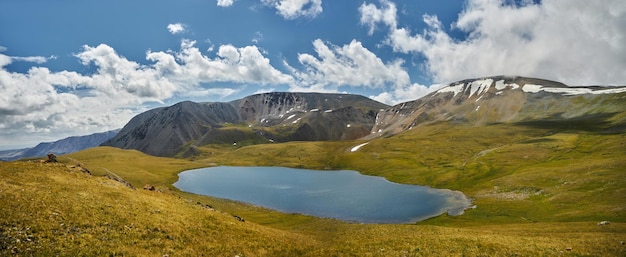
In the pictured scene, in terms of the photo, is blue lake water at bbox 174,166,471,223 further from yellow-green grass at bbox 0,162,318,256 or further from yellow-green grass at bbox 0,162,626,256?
yellow-green grass at bbox 0,162,318,256

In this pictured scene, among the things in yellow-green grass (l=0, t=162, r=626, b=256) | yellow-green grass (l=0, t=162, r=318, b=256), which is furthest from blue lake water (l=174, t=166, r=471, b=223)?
yellow-green grass (l=0, t=162, r=318, b=256)

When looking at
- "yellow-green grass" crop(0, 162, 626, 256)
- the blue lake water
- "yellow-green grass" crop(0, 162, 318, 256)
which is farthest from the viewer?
the blue lake water

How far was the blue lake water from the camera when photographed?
92875 millimetres

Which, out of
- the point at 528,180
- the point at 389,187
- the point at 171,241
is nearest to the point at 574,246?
the point at 171,241

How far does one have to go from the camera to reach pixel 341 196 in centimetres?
12038

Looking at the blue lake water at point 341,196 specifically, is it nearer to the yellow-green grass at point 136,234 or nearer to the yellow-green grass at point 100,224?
the yellow-green grass at point 136,234

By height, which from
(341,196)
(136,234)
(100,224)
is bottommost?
(341,196)

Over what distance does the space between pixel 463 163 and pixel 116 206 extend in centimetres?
16533

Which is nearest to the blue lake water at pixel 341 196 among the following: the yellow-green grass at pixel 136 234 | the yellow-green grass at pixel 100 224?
the yellow-green grass at pixel 136 234

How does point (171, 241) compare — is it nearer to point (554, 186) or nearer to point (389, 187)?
point (554, 186)

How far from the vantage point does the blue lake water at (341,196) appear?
9288 centimetres

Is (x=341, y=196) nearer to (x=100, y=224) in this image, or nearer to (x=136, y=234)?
(x=136, y=234)

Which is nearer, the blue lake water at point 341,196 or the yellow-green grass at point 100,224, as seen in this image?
the yellow-green grass at point 100,224

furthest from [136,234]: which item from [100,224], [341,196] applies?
[341,196]
